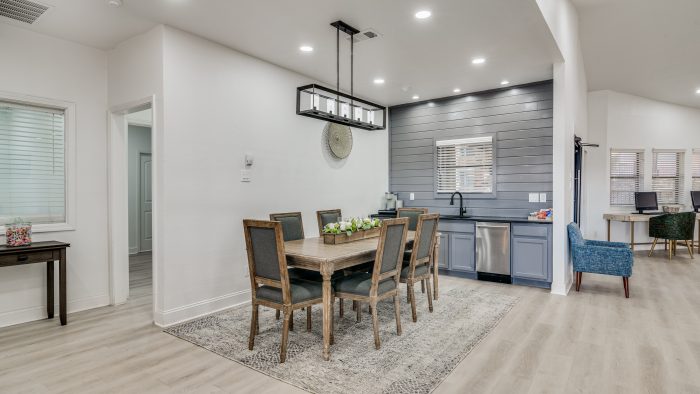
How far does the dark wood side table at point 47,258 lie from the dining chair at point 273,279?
1919 millimetres

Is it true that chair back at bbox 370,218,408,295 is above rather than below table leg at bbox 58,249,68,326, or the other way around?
above

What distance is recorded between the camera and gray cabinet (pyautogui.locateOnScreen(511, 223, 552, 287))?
4.74 metres

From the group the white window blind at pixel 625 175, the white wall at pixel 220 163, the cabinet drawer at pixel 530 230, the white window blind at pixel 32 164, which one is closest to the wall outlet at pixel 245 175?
the white wall at pixel 220 163

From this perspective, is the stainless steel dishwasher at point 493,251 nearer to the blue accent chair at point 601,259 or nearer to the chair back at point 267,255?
the blue accent chair at point 601,259

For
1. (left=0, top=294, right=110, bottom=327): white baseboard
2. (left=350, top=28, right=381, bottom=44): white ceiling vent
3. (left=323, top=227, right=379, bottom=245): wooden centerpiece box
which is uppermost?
(left=350, top=28, right=381, bottom=44): white ceiling vent

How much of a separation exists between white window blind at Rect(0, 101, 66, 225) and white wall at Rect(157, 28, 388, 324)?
4.48 ft

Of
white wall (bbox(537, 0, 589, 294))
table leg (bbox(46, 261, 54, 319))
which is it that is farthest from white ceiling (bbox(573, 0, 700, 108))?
table leg (bbox(46, 261, 54, 319))

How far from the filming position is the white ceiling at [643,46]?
4.60 meters

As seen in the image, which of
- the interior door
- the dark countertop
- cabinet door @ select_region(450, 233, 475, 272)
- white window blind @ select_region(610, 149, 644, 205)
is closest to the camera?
the dark countertop

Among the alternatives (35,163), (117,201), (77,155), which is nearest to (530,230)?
(117,201)

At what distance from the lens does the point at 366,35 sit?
11.9ft

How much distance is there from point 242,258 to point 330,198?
1615 millimetres

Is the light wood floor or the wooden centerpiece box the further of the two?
the wooden centerpiece box

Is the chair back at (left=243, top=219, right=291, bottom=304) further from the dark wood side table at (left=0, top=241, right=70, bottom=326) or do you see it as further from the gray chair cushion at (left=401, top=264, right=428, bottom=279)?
the dark wood side table at (left=0, top=241, right=70, bottom=326)
